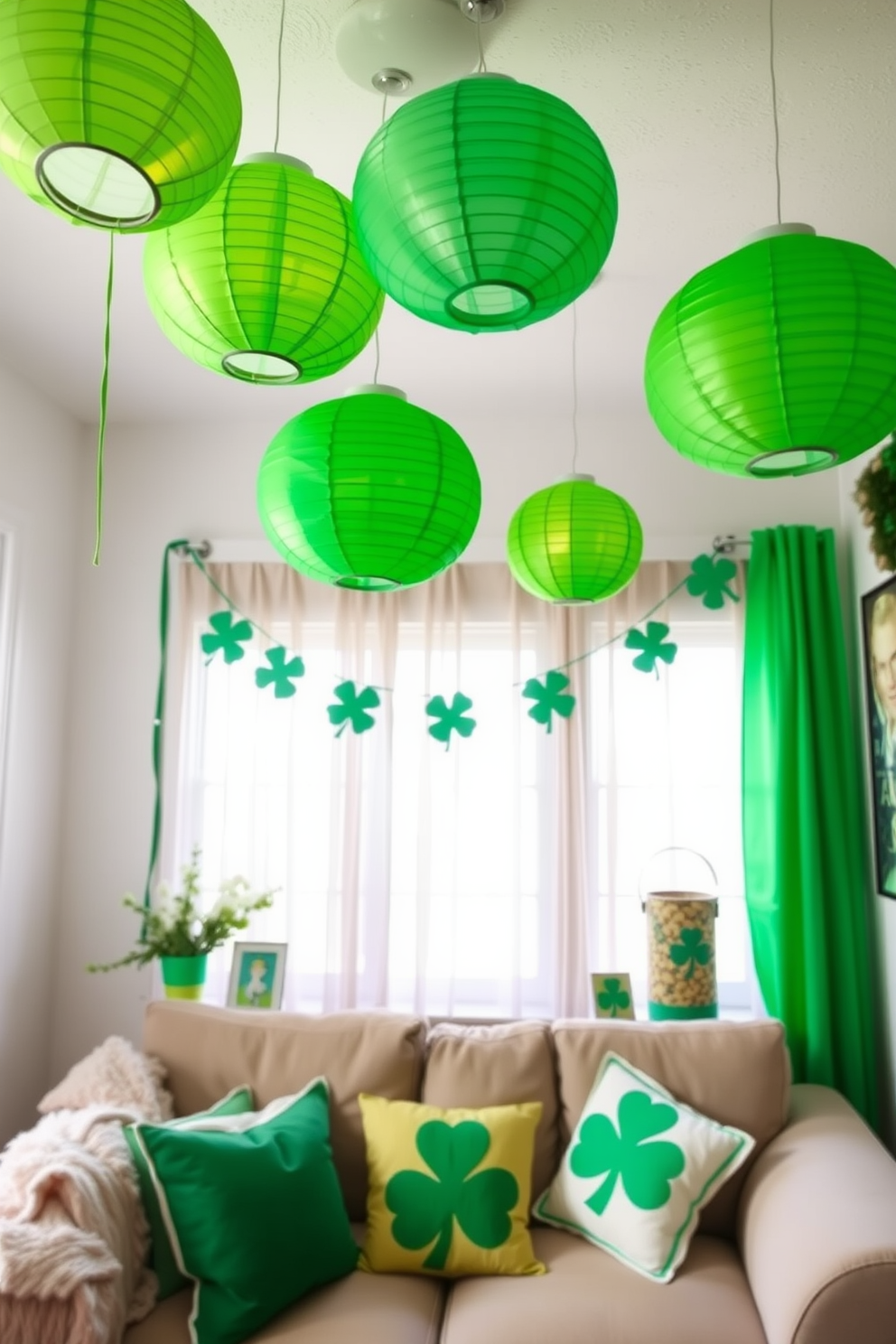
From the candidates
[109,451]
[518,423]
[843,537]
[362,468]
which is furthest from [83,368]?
[843,537]

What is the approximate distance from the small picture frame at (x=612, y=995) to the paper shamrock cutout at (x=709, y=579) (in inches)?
45.8

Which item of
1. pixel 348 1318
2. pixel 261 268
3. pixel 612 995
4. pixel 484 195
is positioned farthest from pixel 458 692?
pixel 484 195

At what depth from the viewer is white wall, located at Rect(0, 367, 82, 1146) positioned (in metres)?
2.96

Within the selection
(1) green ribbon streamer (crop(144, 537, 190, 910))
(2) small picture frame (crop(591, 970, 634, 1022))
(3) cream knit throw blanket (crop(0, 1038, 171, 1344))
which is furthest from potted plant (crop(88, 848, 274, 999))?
(2) small picture frame (crop(591, 970, 634, 1022))

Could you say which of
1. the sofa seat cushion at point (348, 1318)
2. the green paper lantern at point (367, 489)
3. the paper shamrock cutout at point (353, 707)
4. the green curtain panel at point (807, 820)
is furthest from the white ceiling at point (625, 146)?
the sofa seat cushion at point (348, 1318)

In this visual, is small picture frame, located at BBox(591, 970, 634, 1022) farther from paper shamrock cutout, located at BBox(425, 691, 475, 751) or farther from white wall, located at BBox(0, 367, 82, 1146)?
white wall, located at BBox(0, 367, 82, 1146)

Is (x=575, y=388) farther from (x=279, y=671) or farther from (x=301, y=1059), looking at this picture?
(x=301, y=1059)

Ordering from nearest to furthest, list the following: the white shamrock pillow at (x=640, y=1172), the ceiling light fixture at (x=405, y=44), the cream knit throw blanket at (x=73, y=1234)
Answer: the ceiling light fixture at (x=405, y=44)
the cream knit throw blanket at (x=73, y=1234)
the white shamrock pillow at (x=640, y=1172)

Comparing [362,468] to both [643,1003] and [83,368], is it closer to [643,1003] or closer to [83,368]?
[83,368]

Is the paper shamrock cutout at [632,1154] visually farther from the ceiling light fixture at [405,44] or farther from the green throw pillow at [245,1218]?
the ceiling light fixture at [405,44]

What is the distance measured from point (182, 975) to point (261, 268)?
2243 millimetres

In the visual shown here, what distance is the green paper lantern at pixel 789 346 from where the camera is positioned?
3.46 feet

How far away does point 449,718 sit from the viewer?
3072mm

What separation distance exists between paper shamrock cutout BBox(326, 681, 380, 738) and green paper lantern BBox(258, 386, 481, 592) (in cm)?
164
